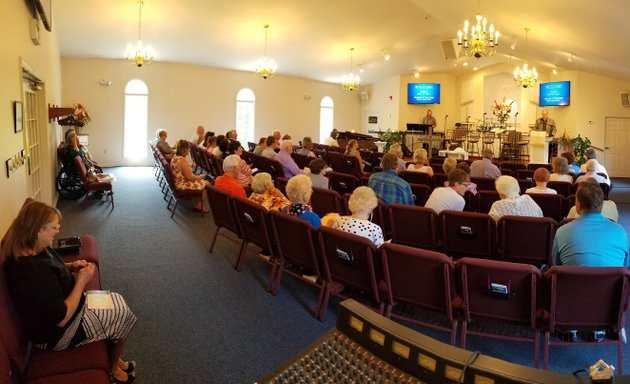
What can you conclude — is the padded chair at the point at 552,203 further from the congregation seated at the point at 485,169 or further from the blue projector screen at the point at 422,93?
the blue projector screen at the point at 422,93

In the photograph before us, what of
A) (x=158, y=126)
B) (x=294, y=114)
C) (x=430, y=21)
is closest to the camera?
(x=430, y=21)

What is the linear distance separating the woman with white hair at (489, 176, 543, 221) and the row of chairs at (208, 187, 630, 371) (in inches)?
49.0

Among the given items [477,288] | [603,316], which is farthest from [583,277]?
[477,288]

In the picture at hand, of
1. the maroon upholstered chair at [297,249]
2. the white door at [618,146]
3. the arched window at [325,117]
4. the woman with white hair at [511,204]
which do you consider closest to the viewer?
the maroon upholstered chair at [297,249]

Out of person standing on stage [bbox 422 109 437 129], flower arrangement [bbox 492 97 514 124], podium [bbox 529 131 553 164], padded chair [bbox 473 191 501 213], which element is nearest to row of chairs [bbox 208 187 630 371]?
padded chair [bbox 473 191 501 213]

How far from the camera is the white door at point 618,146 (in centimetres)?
1553

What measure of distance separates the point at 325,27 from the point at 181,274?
31.4 ft

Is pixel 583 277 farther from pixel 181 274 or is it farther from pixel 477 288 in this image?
pixel 181 274

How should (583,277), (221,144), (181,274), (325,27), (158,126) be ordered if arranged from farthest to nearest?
(158,126)
(325,27)
(221,144)
(181,274)
(583,277)

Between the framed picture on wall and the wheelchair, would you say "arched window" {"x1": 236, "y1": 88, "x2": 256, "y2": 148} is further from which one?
the framed picture on wall

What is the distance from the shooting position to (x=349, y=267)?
3.60 m

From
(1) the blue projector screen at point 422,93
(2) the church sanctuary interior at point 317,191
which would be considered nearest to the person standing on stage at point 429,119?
(2) the church sanctuary interior at point 317,191

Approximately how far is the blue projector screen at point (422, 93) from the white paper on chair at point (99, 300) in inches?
689

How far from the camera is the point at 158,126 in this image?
15688 mm
